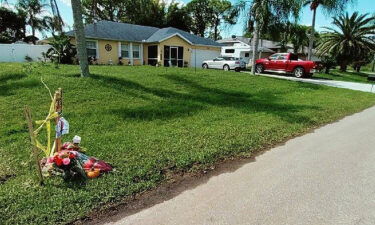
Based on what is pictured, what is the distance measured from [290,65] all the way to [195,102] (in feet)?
44.9

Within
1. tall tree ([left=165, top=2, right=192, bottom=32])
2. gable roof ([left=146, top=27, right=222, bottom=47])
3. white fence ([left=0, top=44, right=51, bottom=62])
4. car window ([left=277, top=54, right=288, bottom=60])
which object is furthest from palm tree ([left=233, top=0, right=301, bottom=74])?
tall tree ([left=165, top=2, right=192, bottom=32])

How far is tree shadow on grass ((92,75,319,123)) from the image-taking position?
7.27 metres

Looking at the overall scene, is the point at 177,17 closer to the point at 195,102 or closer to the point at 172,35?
the point at 172,35

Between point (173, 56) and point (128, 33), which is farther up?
point (128, 33)

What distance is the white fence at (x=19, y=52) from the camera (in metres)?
18.0

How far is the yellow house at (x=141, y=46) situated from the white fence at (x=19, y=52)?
8.85 feet

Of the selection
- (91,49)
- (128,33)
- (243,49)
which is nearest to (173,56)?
(128,33)

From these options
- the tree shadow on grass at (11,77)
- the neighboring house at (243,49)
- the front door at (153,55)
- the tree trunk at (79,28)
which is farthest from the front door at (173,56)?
the tree shadow on grass at (11,77)

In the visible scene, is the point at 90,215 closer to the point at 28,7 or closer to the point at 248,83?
the point at 248,83

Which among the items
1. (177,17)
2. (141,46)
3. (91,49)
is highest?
(177,17)

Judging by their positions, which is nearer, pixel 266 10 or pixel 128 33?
pixel 266 10

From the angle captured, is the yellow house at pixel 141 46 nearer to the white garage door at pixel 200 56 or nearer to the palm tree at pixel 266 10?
the white garage door at pixel 200 56

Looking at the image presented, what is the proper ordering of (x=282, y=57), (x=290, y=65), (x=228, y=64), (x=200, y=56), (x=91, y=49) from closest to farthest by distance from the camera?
1. (x=91, y=49)
2. (x=290, y=65)
3. (x=282, y=57)
4. (x=228, y=64)
5. (x=200, y=56)

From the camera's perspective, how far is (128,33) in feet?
72.7
